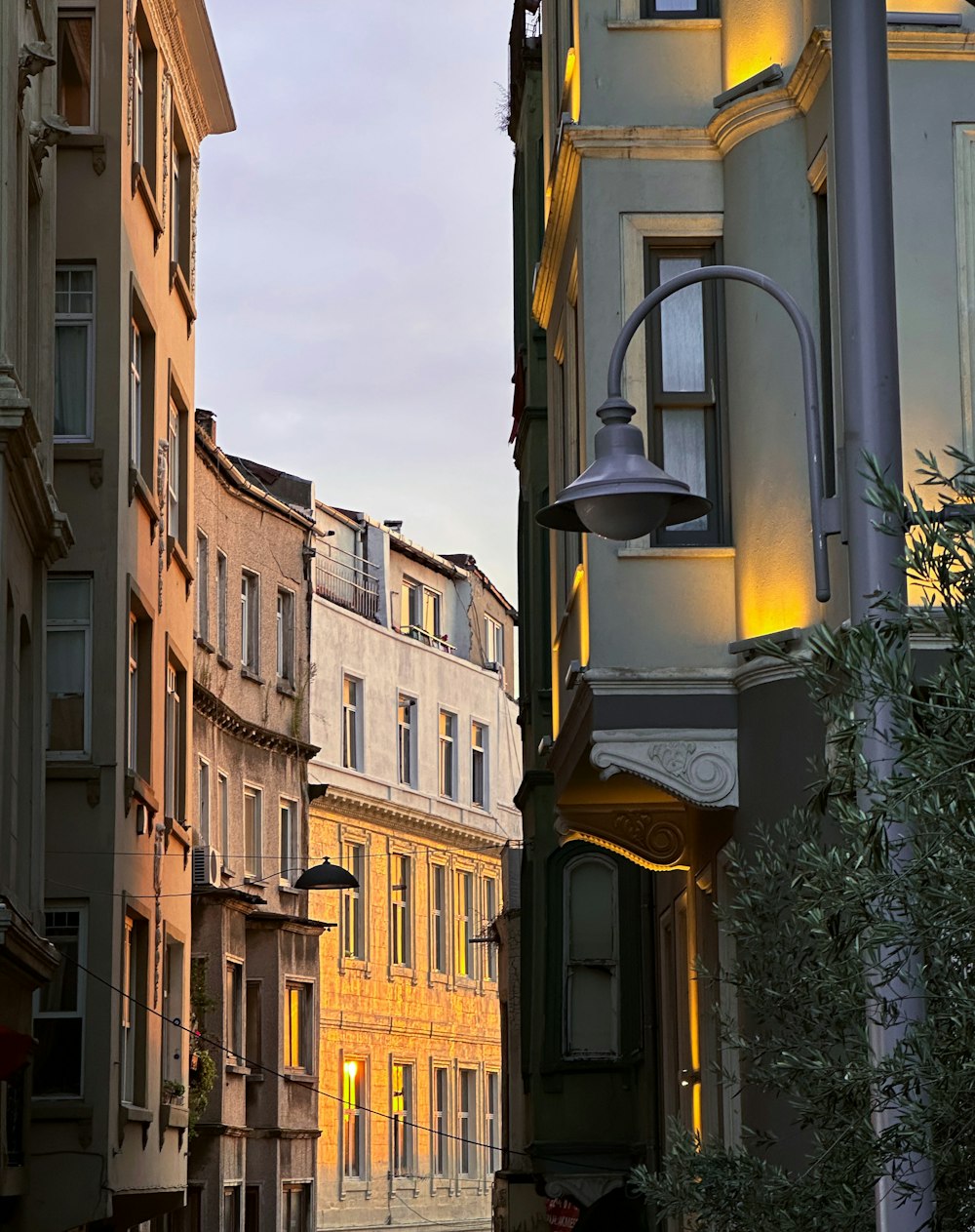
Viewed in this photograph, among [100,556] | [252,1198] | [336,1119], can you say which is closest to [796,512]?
[100,556]

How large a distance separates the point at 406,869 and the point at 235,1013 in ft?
45.6

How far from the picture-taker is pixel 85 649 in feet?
81.5

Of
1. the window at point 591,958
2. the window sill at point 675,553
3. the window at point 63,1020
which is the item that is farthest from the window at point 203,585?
the window sill at point 675,553

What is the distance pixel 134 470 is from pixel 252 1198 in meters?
20.4

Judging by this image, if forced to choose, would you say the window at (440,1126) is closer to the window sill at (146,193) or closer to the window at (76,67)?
the window sill at (146,193)

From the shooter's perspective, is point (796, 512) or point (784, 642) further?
point (796, 512)

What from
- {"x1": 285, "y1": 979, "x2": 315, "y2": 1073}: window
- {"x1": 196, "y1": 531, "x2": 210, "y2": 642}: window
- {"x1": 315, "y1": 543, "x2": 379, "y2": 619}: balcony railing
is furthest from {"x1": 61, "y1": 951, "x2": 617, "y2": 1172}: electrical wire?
{"x1": 315, "y1": 543, "x2": 379, "y2": 619}: balcony railing

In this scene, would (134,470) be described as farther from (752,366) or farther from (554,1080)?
(752,366)

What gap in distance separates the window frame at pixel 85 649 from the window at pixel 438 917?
3208 centimetres

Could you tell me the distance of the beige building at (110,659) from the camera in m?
24.2

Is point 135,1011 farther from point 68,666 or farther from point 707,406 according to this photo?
point 707,406

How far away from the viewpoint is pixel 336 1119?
4991 cm

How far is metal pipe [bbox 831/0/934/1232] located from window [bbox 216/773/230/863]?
3457cm

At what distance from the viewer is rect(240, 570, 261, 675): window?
45.6 meters
